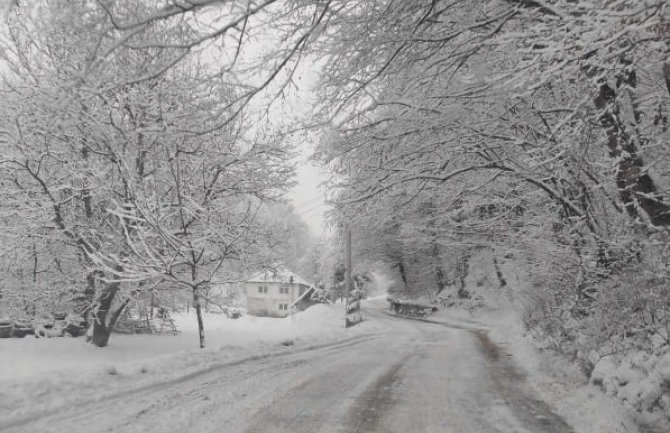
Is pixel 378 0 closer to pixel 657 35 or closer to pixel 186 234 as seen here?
pixel 657 35

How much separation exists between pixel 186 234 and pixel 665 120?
10645mm

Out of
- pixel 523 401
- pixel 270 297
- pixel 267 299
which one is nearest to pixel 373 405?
pixel 523 401

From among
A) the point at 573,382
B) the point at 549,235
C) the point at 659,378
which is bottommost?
the point at 573,382

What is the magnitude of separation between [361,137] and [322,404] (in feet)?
16.0

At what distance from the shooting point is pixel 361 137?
855 centimetres

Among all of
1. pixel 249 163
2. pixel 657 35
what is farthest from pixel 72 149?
pixel 657 35

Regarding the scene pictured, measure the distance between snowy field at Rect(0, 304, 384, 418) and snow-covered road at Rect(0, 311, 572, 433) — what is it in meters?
0.57

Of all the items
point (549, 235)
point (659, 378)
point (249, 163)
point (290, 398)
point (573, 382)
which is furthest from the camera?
point (249, 163)

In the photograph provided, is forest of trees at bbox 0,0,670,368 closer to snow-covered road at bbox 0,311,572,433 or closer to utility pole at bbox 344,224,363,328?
snow-covered road at bbox 0,311,572,433

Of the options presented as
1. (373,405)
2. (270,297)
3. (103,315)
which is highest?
(103,315)

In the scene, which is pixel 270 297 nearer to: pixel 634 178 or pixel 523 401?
pixel 523 401

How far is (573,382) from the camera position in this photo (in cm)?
696

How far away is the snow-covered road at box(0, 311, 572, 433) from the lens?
4.96 meters

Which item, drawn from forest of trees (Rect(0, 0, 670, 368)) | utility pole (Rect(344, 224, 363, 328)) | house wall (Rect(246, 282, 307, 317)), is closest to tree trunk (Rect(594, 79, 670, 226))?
forest of trees (Rect(0, 0, 670, 368))
